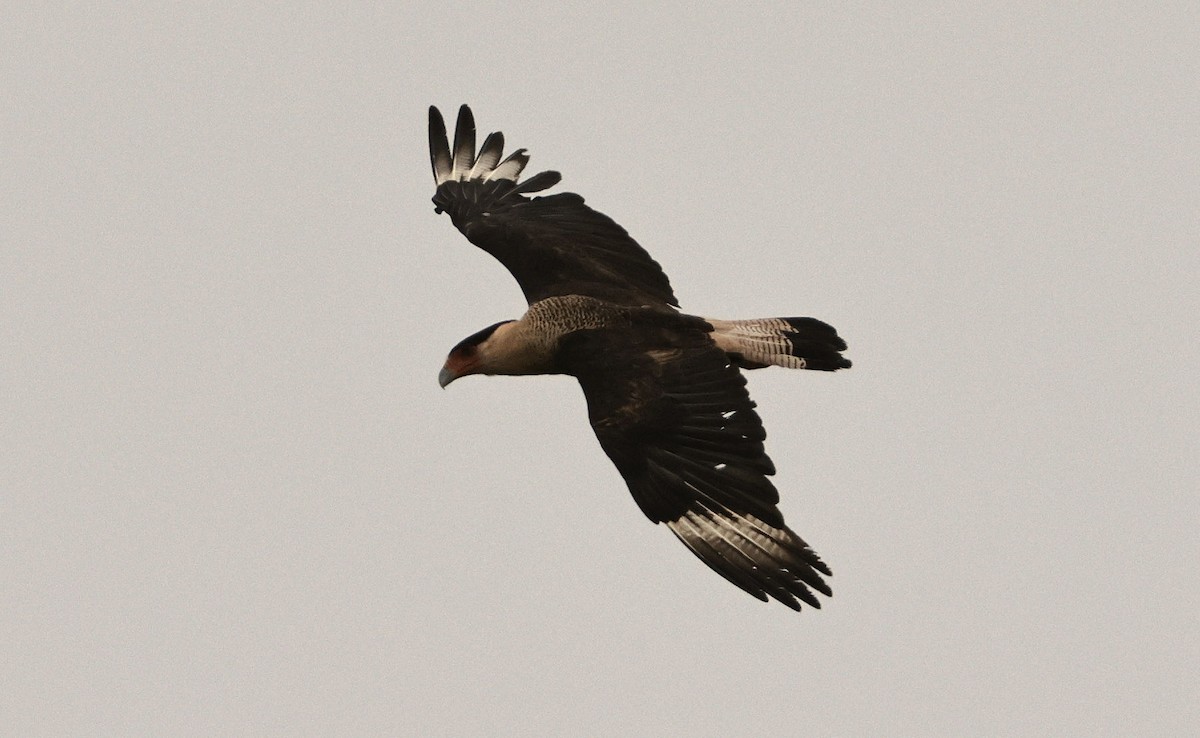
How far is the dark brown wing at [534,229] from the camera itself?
10883 mm

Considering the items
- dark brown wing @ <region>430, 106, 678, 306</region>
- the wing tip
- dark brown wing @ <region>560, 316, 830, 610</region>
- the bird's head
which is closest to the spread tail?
dark brown wing @ <region>560, 316, 830, 610</region>

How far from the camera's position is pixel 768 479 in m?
8.88

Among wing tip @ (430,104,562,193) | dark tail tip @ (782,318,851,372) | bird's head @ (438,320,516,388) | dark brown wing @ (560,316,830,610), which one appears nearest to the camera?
dark brown wing @ (560,316,830,610)

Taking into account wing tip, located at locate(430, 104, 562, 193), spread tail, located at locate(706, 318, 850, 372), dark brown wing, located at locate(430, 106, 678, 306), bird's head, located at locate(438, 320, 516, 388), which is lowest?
bird's head, located at locate(438, 320, 516, 388)

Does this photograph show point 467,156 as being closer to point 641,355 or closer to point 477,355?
point 477,355

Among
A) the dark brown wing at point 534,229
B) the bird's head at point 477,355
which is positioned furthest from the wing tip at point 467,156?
the bird's head at point 477,355

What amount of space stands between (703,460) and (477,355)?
7.01 feet

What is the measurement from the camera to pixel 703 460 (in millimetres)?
9055

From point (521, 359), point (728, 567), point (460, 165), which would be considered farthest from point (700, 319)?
point (460, 165)

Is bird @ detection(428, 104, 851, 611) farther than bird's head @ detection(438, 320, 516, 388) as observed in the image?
No

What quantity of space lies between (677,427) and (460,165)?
3.69m

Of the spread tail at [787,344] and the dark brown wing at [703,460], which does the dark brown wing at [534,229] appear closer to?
the spread tail at [787,344]

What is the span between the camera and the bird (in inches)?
350

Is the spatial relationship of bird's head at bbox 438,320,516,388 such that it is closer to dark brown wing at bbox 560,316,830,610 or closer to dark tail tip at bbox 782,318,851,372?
dark brown wing at bbox 560,316,830,610
